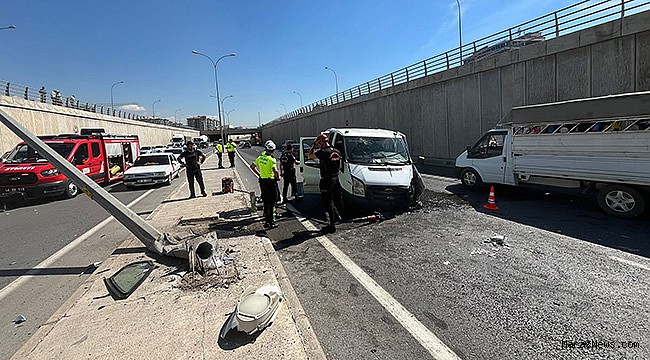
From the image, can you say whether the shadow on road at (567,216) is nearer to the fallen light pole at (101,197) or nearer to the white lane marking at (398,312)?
the white lane marking at (398,312)

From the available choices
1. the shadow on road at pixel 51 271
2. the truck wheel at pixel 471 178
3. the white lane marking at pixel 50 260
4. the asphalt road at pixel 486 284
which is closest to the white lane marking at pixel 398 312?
the asphalt road at pixel 486 284

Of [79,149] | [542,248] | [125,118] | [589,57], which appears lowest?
[542,248]

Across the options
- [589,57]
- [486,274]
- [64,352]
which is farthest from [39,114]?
[589,57]

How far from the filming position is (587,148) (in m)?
7.38

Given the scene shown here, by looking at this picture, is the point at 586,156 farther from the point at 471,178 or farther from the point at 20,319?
the point at 20,319

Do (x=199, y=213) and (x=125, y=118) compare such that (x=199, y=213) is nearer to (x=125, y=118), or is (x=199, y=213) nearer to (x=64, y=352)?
(x=64, y=352)

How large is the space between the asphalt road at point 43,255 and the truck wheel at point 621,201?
10.1 meters

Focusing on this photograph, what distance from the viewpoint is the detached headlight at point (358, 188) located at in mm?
7227

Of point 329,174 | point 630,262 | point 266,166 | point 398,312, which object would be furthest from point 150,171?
point 630,262

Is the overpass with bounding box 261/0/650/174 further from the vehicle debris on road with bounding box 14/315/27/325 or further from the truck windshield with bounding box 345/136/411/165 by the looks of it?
the vehicle debris on road with bounding box 14/315/27/325

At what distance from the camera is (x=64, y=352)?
2945mm

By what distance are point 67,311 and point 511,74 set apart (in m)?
18.6

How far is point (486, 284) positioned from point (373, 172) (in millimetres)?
3767

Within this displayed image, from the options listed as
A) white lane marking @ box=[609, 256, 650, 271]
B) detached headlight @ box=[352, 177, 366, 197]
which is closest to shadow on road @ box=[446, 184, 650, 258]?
white lane marking @ box=[609, 256, 650, 271]
